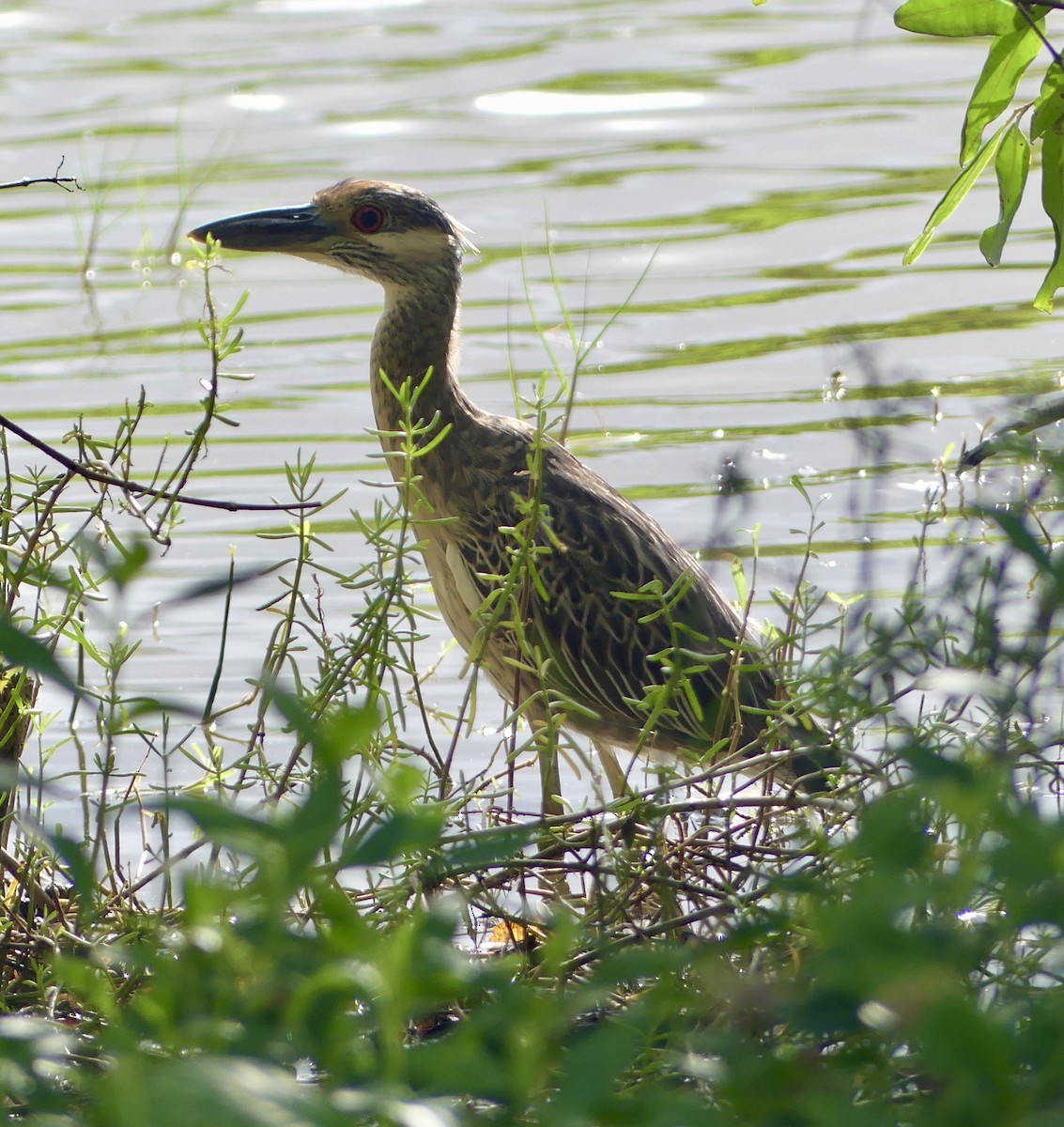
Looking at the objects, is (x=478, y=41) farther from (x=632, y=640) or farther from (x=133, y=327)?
(x=632, y=640)

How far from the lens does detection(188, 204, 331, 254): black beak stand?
15.6 ft

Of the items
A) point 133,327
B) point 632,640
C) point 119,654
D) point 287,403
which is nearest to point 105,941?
point 119,654

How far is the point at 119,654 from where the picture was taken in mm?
2611

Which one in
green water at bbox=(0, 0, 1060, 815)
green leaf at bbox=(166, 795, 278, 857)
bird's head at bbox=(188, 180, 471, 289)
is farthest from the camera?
green water at bbox=(0, 0, 1060, 815)

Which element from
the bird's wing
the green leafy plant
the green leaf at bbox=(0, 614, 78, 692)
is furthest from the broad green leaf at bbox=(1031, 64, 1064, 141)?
the green leaf at bbox=(0, 614, 78, 692)

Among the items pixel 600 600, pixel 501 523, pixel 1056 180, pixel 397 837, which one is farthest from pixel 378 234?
pixel 397 837

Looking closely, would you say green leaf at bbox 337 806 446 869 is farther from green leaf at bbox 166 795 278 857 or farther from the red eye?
the red eye

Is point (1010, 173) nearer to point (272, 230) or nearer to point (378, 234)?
point (378, 234)

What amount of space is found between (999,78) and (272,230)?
101 inches

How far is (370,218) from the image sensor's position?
4941mm

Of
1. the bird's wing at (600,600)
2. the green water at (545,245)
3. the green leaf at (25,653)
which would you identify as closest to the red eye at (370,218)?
the green water at (545,245)

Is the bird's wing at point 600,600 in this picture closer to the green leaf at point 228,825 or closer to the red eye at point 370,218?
the red eye at point 370,218

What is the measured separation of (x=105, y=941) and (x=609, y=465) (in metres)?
4.01

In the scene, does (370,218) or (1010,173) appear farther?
(370,218)
